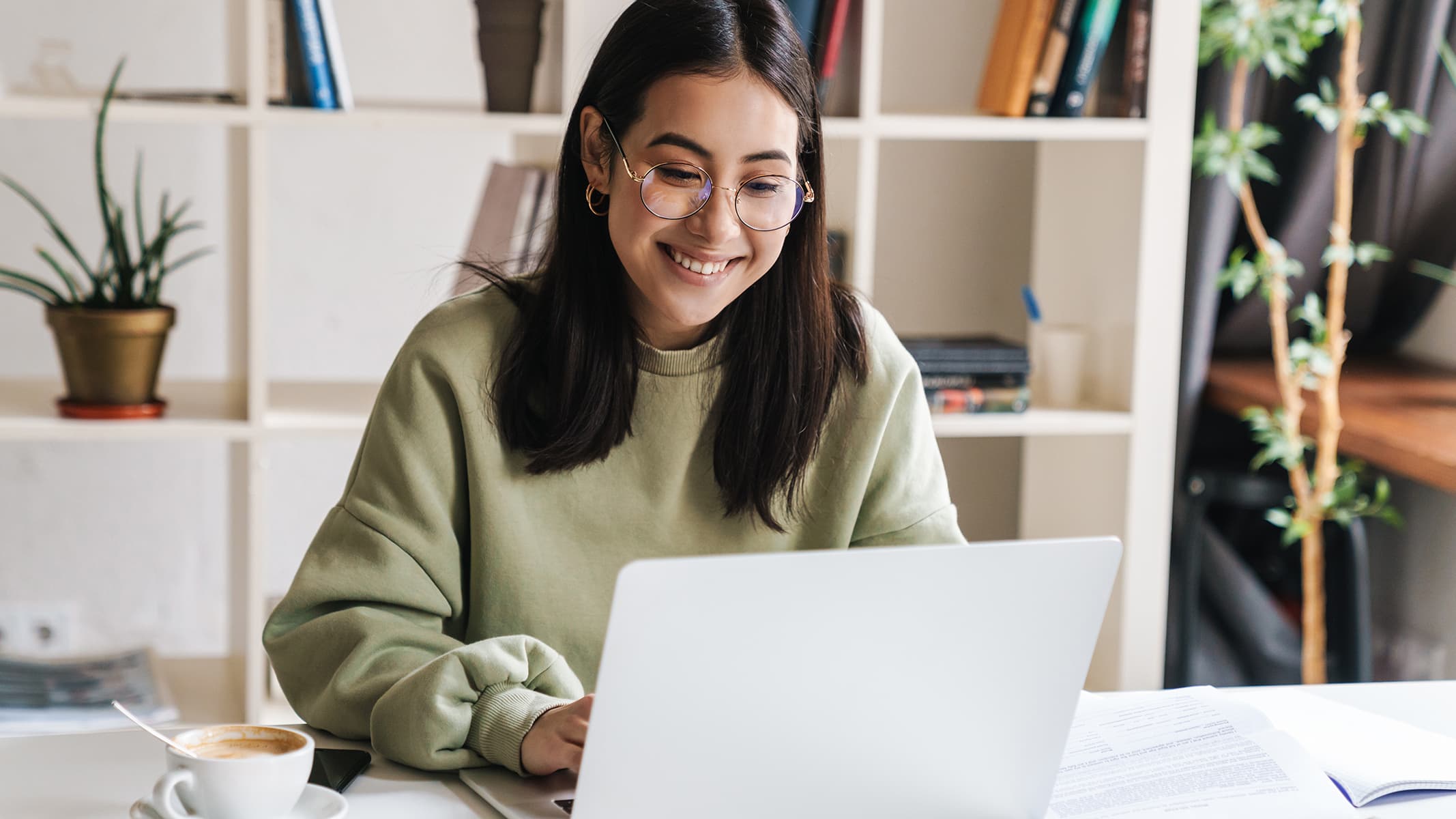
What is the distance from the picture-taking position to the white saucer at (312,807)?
871 mm

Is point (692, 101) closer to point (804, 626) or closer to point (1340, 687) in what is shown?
point (804, 626)

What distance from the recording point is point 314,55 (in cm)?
195

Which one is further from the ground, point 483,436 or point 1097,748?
point 483,436

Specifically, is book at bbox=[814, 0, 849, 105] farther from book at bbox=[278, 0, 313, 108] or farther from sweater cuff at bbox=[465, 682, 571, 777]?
sweater cuff at bbox=[465, 682, 571, 777]

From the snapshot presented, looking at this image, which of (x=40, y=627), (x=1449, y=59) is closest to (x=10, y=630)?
(x=40, y=627)

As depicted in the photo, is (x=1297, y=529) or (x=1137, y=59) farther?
(x=1297, y=529)

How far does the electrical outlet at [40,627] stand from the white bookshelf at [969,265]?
1.31 ft

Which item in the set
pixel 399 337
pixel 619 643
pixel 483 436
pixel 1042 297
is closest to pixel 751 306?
pixel 483 436

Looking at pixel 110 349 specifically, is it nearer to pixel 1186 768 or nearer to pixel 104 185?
pixel 104 185

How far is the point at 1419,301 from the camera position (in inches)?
103

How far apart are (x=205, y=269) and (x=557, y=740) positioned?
6.08 ft

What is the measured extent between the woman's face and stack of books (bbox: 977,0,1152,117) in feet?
3.18

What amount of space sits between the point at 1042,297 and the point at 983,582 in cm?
171

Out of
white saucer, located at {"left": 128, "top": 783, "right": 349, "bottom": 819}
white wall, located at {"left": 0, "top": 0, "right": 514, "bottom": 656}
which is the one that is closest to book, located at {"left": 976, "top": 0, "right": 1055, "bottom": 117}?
white wall, located at {"left": 0, "top": 0, "right": 514, "bottom": 656}
